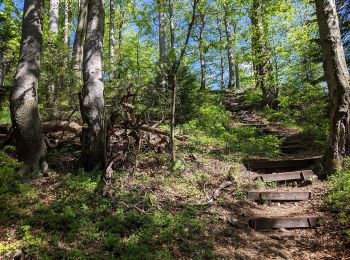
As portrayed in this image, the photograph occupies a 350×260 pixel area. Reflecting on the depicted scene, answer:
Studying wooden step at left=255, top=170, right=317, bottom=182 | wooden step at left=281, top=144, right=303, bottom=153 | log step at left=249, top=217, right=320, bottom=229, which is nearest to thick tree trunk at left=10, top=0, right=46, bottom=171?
log step at left=249, top=217, right=320, bottom=229

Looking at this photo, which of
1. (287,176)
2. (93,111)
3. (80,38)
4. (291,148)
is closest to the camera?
(93,111)

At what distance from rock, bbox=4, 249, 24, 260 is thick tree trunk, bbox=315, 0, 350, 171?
20.5 feet

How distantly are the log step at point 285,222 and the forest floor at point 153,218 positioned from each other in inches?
3.6

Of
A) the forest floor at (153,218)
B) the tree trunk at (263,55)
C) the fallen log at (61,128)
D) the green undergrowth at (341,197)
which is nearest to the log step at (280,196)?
the forest floor at (153,218)

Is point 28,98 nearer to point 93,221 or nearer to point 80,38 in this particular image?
point 93,221

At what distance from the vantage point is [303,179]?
7125mm

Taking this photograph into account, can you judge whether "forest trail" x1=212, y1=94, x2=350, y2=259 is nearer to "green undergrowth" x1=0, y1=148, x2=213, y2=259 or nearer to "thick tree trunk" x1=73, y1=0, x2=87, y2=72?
"green undergrowth" x1=0, y1=148, x2=213, y2=259

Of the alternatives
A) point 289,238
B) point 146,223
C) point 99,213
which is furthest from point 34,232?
point 289,238

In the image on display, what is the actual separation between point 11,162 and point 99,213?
5.41ft

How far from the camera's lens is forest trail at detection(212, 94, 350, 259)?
4609 millimetres

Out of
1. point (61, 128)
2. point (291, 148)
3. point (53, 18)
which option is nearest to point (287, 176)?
point (291, 148)

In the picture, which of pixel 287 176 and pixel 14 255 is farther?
pixel 287 176

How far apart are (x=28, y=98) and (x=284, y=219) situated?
215 inches

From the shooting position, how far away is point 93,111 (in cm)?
660
